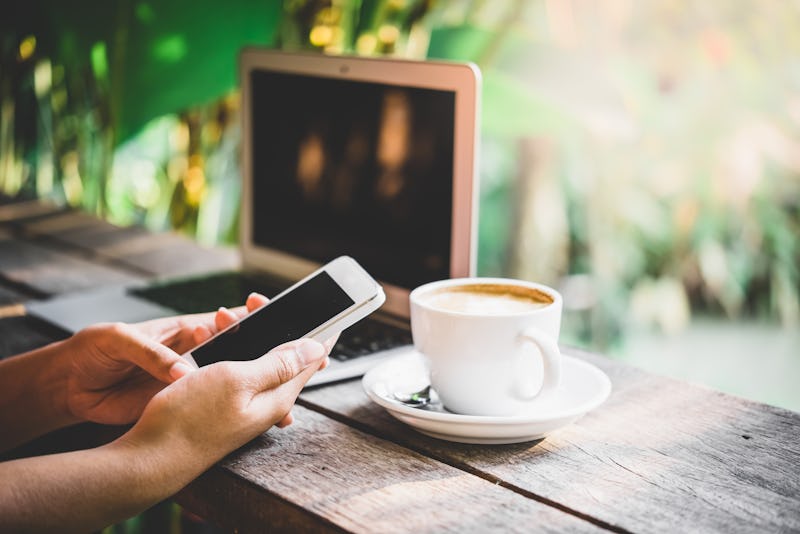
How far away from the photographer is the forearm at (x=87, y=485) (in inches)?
25.6

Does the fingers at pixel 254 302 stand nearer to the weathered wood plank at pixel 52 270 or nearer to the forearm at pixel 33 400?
the forearm at pixel 33 400

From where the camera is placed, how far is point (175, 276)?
4.50 ft

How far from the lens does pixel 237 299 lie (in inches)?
48.3

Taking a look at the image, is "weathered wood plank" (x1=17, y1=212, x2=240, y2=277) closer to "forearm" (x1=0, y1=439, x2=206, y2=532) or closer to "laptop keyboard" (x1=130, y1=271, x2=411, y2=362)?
"laptop keyboard" (x1=130, y1=271, x2=411, y2=362)

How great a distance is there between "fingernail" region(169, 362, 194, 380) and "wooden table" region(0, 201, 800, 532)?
88 millimetres

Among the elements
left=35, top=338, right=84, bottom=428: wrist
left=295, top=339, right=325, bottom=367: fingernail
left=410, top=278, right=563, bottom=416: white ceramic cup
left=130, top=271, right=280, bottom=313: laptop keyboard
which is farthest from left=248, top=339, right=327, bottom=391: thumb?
left=130, top=271, right=280, bottom=313: laptop keyboard

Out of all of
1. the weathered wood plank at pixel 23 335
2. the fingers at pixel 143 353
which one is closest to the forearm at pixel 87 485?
the fingers at pixel 143 353

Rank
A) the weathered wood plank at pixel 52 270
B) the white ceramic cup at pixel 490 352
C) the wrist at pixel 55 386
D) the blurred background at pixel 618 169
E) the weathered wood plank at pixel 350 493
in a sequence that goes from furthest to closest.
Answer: the blurred background at pixel 618 169 < the weathered wood plank at pixel 52 270 < the wrist at pixel 55 386 < the white ceramic cup at pixel 490 352 < the weathered wood plank at pixel 350 493

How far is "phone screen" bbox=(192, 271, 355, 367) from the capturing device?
808 millimetres

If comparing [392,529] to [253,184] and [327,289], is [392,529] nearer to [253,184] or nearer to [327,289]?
[327,289]

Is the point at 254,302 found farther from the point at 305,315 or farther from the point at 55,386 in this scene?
the point at 55,386

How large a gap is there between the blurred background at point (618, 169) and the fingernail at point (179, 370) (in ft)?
3.80

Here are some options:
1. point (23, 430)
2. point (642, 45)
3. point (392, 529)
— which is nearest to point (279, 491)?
point (392, 529)

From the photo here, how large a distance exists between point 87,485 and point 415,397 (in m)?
0.31
